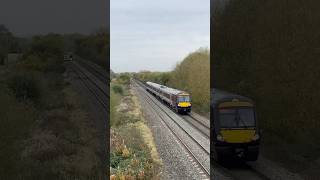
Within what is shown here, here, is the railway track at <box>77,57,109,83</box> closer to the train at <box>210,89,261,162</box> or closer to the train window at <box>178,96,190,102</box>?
the train window at <box>178,96,190,102</box>

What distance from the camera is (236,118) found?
1695 cm

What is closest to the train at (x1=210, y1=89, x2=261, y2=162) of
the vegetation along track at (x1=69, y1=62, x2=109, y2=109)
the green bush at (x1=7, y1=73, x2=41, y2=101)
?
the vegetation along track at (x1=69, y1=62, x2=109, y2=109)

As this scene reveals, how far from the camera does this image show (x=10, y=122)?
50.7 ft

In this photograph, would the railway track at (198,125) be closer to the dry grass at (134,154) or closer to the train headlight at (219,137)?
the dry grass at (134,154)

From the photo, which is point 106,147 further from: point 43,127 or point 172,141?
point 43,127

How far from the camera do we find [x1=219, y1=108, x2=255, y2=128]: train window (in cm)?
1685

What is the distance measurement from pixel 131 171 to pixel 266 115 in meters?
8.44

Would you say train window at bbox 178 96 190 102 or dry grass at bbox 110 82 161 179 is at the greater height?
train window at bbox 178 96 190 102

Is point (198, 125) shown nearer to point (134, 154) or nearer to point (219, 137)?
point (134, 154)

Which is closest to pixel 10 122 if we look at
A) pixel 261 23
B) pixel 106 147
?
pixel 106 147

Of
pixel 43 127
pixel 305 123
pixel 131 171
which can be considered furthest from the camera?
pixel 43 127

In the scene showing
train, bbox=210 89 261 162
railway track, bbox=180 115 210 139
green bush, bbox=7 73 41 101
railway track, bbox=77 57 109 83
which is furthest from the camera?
railway track, bbox=77 57 109 83

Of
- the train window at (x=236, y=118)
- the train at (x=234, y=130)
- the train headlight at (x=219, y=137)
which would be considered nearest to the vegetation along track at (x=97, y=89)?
the train at (x=234, y=130)

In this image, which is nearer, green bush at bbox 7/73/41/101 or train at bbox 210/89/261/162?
train at bbox 210/89/261/162
